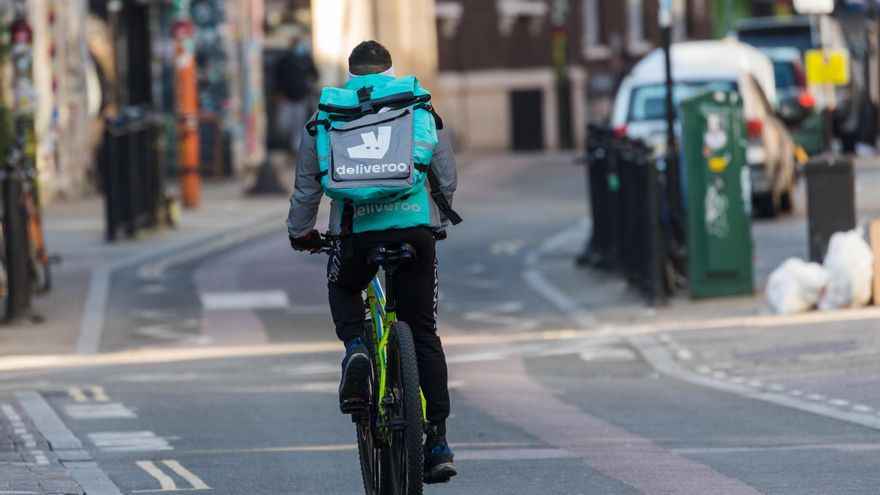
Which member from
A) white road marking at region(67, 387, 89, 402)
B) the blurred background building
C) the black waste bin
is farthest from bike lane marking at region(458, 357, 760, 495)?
the blurred background building

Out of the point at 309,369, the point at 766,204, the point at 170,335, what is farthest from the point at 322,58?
the point at 309,369

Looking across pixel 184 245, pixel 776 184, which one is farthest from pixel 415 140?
pixel 776 184

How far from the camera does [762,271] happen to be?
2016cm

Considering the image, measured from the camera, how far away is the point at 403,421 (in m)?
8.14

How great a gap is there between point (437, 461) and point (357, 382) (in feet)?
1.35

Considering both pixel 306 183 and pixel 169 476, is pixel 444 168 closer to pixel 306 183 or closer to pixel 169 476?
pixel 306 183

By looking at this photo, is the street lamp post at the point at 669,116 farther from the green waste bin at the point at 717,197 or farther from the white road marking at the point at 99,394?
the white road marking at the point at 99,394

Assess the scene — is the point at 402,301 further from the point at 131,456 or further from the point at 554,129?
the point at 554,129

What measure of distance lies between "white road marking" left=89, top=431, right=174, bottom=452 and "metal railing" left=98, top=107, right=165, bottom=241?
13.3 metres

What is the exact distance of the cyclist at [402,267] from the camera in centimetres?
840

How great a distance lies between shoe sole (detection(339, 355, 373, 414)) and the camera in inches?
331

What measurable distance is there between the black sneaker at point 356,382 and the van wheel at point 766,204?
59.4 ft

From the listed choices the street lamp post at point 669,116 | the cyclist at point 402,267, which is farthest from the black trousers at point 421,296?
the street lamp post at point 669,116

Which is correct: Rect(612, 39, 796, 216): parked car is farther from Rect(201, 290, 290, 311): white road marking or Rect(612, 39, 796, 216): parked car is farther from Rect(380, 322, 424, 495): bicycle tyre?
Rect(380, 322, 424, 495): bicycle tyre
